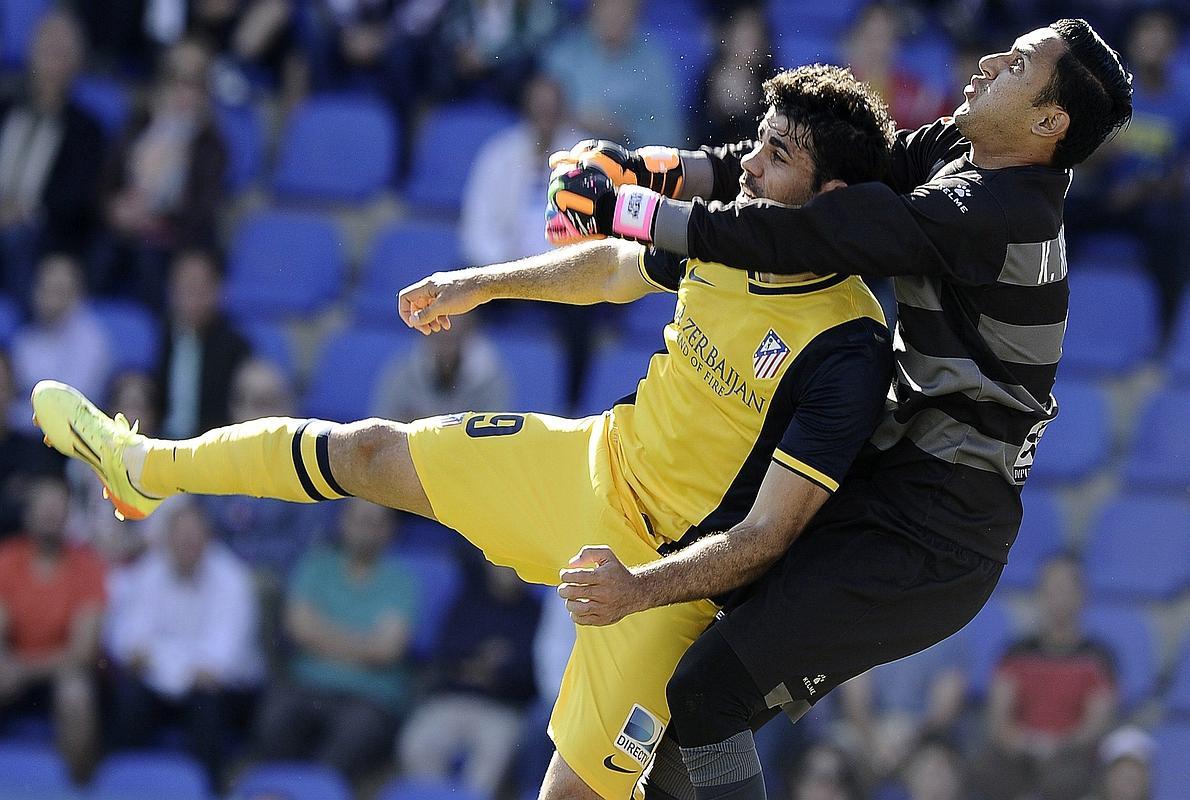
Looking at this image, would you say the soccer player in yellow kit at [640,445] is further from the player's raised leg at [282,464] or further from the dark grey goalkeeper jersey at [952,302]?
the dark grey goalkeeper jersey at [952,302]

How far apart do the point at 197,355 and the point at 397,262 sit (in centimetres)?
120

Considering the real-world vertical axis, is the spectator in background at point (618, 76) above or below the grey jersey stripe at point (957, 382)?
above

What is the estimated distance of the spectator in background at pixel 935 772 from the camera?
766 cm

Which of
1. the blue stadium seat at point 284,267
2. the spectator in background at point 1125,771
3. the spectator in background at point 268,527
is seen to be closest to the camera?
the spectator in background at point 1125,771

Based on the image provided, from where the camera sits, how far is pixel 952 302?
4.23 meters

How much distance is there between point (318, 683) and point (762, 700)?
4.17 m

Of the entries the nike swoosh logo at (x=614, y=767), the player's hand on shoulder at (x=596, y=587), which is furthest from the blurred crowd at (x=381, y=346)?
the player's hand on shoulder at (x=596, y=587)

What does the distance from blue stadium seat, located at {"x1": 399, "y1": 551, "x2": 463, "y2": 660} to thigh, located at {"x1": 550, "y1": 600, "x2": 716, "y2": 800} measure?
141 inches

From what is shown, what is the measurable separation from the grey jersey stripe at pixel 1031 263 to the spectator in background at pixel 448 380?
14.2ft

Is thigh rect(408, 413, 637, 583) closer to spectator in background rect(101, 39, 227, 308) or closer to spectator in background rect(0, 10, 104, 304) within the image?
spectator in background rect(101, 39, 227, 308)

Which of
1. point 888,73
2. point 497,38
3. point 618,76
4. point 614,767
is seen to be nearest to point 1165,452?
point 888,73

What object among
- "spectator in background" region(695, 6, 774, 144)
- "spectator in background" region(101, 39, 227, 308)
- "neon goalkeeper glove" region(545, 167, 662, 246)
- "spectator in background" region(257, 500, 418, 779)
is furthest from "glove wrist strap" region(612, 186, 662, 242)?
"spectator in background" region(101, 39, 227, 308)

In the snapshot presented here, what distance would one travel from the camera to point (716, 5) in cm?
962

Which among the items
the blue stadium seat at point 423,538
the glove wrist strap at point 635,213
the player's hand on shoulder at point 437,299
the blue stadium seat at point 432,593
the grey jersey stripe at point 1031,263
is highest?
the glove wrist strap at point 635,213
